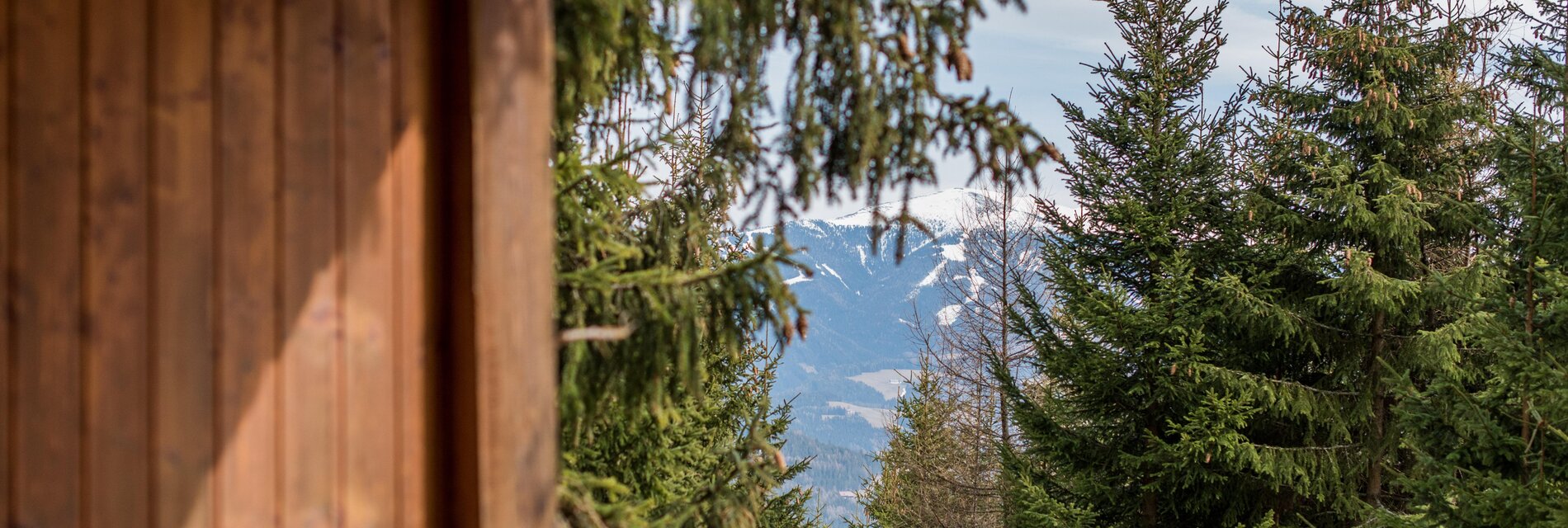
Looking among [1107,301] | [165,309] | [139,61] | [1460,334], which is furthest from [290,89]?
[1460,334]

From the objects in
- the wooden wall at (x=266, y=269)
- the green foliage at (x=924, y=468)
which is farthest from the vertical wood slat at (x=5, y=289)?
the green foliage at (x=924, y=468)

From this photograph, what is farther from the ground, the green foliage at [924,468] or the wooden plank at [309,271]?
the wooden plank at [309,271]

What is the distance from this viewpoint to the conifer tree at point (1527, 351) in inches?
198

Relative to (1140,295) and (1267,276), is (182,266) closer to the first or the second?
(1267,276)

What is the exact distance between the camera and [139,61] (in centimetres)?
146

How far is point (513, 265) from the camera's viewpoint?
1.69 meters

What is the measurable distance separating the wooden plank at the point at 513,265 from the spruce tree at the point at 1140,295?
7.70m

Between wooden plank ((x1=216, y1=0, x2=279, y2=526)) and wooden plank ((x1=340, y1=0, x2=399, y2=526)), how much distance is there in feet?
0.38

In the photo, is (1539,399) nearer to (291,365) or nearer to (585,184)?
(585,184)

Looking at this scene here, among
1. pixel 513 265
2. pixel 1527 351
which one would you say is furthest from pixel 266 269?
pixel 1527 351

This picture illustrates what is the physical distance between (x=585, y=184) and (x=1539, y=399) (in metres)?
5.44

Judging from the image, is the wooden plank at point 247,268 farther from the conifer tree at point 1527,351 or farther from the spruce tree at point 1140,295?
the spruce tree at point 1140,295

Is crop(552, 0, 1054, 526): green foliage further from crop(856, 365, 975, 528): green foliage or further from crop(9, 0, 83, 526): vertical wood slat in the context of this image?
crop(856, 365, 975, 528): green foliage

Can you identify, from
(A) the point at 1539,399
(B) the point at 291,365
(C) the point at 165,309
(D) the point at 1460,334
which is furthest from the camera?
(D) the point at 1460,334
